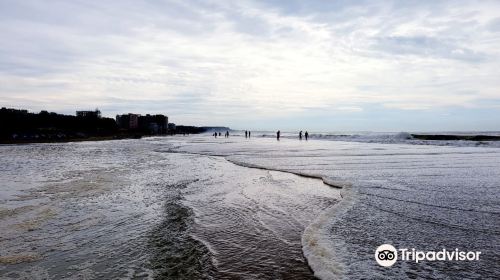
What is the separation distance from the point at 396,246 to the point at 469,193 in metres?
6.69

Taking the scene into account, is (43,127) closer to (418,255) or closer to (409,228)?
(409,228)

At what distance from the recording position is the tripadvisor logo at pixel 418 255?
594cm

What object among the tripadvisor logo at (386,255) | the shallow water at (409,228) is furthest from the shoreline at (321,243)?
the tripadvisor logo at (386,255)

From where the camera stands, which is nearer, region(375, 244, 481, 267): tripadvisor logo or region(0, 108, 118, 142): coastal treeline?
region(375, 244, 481, 267): tripadvisor logo

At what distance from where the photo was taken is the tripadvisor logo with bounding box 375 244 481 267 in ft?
19.5

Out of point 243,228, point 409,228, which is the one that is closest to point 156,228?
point 243,228

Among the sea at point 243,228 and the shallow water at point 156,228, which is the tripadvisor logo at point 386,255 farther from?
the shallow water at point 156,228

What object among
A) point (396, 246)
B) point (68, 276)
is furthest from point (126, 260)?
point (396, 246)

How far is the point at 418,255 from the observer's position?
20.2 ft

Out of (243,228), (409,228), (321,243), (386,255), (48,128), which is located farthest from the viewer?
(48,128)

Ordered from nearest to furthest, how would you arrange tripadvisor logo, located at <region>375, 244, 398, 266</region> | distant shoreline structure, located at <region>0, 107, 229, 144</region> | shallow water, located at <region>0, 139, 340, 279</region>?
shallow water, located at <region>0, 139, 340, 279</region> → tripadvisor logo, located at <region>375, 244, 398, 266</region> → distant shoreline structure, located at <region>0, 107, 229, 144</region>

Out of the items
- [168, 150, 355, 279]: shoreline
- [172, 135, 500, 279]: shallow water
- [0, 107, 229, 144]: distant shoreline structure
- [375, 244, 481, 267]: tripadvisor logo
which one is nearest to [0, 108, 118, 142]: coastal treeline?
[0, 107, 229, 144]: distant shoreline structure

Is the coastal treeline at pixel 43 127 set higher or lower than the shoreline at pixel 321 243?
higher

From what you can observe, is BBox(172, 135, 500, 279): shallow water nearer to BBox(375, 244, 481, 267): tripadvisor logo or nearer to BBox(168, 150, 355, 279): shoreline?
BBox(168, 150, 355, 279): shoreline
